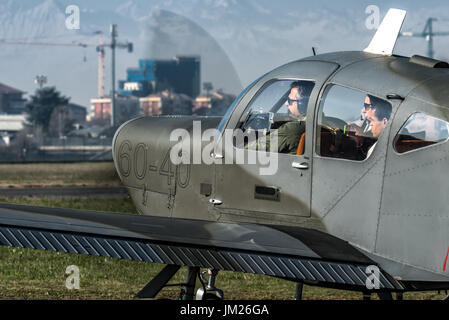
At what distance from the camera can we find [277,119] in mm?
8773

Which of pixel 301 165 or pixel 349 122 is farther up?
pixel 349 122

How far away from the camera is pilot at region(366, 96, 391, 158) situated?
7.67m

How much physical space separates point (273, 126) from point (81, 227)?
242 centimetres

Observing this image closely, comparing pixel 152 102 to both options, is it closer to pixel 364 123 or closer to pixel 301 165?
pixel 301 165

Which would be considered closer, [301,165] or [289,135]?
[301,165]

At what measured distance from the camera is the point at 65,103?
158 meters

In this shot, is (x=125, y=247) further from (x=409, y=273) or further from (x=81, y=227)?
(x=409, y=273)

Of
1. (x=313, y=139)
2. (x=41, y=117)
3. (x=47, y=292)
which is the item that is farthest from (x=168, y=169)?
(x=41, y=117)

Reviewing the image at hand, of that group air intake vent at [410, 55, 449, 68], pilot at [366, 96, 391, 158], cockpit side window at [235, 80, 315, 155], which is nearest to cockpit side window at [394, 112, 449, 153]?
pilot at [366, 96, 391, 158]

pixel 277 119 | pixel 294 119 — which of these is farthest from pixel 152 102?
pixel 294 119

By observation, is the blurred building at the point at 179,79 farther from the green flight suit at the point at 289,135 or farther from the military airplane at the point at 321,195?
the green flight suit at the point at 289,135

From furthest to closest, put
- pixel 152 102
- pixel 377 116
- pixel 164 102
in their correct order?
1. pixel 152 102
2. pixel 164 102
3. pixel 377 116

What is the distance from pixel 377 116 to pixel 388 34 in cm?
140

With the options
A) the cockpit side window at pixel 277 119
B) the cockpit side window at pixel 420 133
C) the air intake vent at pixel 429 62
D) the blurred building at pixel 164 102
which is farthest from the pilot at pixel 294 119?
the blurred building at pixel 164 102
